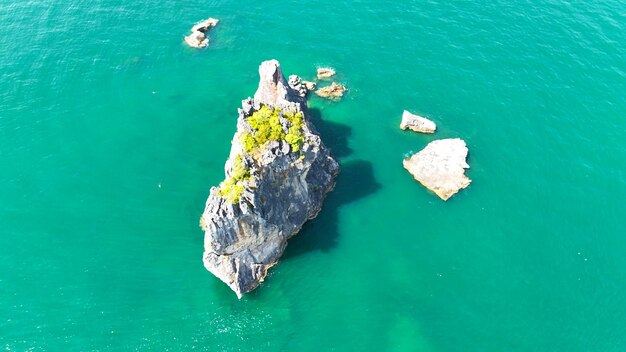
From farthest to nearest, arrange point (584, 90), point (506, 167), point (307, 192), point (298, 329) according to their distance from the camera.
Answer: point (584, 90)
point (506, 167)
point (307, 192)
point (298, 329)

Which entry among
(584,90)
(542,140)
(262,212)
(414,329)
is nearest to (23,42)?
(262,212)

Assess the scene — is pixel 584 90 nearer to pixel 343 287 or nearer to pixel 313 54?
pixel 313 54

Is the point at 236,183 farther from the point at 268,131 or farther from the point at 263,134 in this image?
the point at 268,131

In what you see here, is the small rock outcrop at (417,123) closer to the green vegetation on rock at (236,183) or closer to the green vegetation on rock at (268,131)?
the green vegetation on rock at (268,131)

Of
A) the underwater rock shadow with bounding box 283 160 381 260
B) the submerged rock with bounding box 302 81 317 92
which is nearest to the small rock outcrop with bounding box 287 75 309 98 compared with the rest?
the submerged rock with bounding box 302 81 317 92

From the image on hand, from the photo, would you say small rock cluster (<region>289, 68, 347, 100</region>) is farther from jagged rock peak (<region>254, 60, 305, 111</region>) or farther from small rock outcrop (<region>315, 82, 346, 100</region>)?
jagged rock peak (<region>254, 60, 305, 111</region>)

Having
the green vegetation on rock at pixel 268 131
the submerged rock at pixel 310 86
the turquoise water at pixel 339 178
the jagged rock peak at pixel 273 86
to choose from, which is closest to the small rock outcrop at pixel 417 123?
the turquoise water at pixel 339 178
